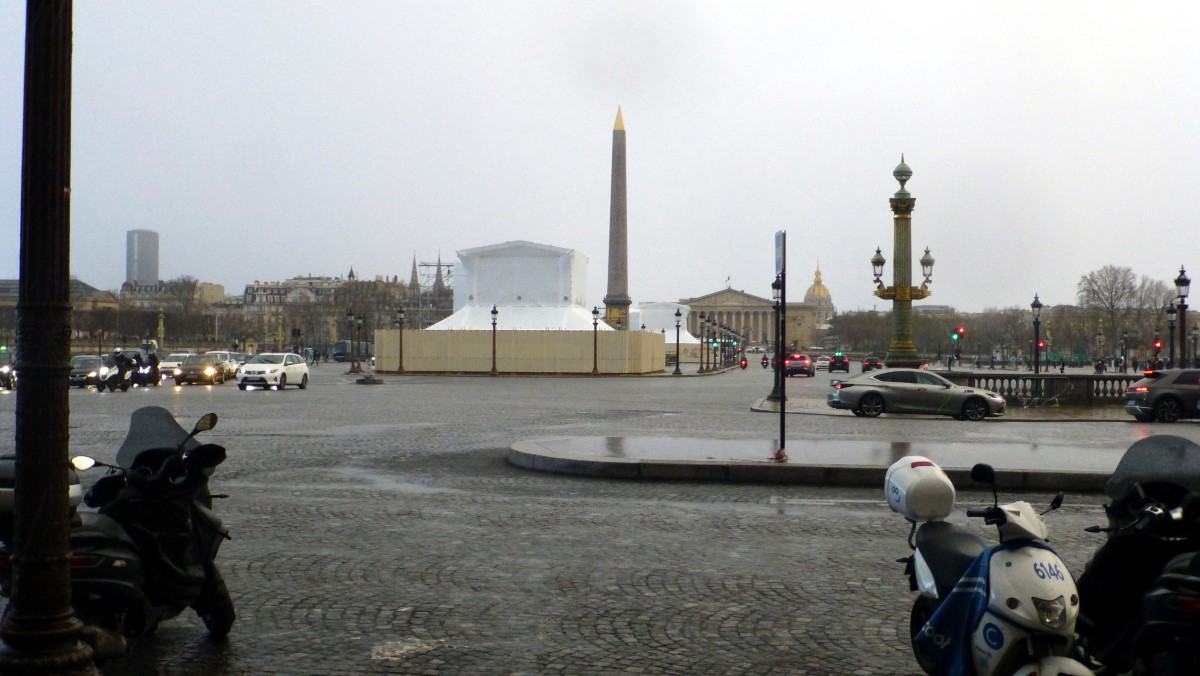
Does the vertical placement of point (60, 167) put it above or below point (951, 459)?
above

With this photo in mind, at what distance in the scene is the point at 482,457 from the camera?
15.3m

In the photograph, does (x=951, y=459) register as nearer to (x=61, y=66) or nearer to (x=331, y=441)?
(x=331, y=441)

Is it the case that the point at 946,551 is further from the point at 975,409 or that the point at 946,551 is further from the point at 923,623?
the point at 975,409

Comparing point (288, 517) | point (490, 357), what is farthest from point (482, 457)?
point (490, 357)

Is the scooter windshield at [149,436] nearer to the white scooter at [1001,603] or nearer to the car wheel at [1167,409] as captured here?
the white scooter at [1001,603]

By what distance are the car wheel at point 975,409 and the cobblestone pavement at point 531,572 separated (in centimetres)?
1343

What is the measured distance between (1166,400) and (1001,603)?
79.1 feet

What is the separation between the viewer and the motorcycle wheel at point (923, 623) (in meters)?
4.66

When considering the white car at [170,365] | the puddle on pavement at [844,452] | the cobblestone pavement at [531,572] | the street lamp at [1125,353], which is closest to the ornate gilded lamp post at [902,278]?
the puddle on pavement at [844,452]

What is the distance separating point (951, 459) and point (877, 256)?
88.6ft

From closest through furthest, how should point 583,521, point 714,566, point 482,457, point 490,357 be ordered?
point 714,566 < point 583,521 < point 482,457 < point 490,357

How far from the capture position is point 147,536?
18.0 feet

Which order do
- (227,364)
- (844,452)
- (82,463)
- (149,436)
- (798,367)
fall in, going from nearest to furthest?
1. (82,463)
2. (149,436)
3. (844,452)
4. (227,364)
5. (798,367)

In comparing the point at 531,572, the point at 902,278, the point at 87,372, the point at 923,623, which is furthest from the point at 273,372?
the point at 923,623
